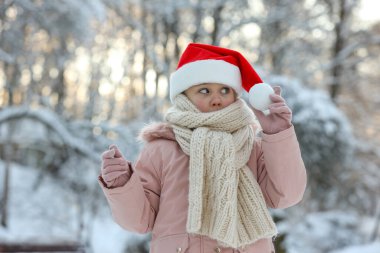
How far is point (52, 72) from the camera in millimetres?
12055

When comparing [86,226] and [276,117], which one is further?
[86,226]

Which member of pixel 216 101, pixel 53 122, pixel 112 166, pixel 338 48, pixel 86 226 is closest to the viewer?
pixel 112 166

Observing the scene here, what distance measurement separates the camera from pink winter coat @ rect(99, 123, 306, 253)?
182 centimetres

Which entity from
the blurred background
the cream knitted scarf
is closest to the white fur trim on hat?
the cream knitted scarf

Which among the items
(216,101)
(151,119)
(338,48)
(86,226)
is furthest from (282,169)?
(338,48)

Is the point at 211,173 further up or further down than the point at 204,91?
further down

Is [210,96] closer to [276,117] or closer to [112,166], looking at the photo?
[276,117]

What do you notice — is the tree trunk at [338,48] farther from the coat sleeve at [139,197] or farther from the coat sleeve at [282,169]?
the coat sleeve at [139,197]

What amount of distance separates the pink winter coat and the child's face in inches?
6.6

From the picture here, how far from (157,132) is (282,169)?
517 millimetres

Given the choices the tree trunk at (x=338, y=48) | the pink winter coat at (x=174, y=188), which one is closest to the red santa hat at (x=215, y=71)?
the pink winter coat at (x=174, y=188)

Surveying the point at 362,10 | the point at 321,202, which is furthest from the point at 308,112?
the point at 362,10

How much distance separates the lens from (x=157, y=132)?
2.03m

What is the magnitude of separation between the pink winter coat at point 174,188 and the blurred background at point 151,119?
3007mm
